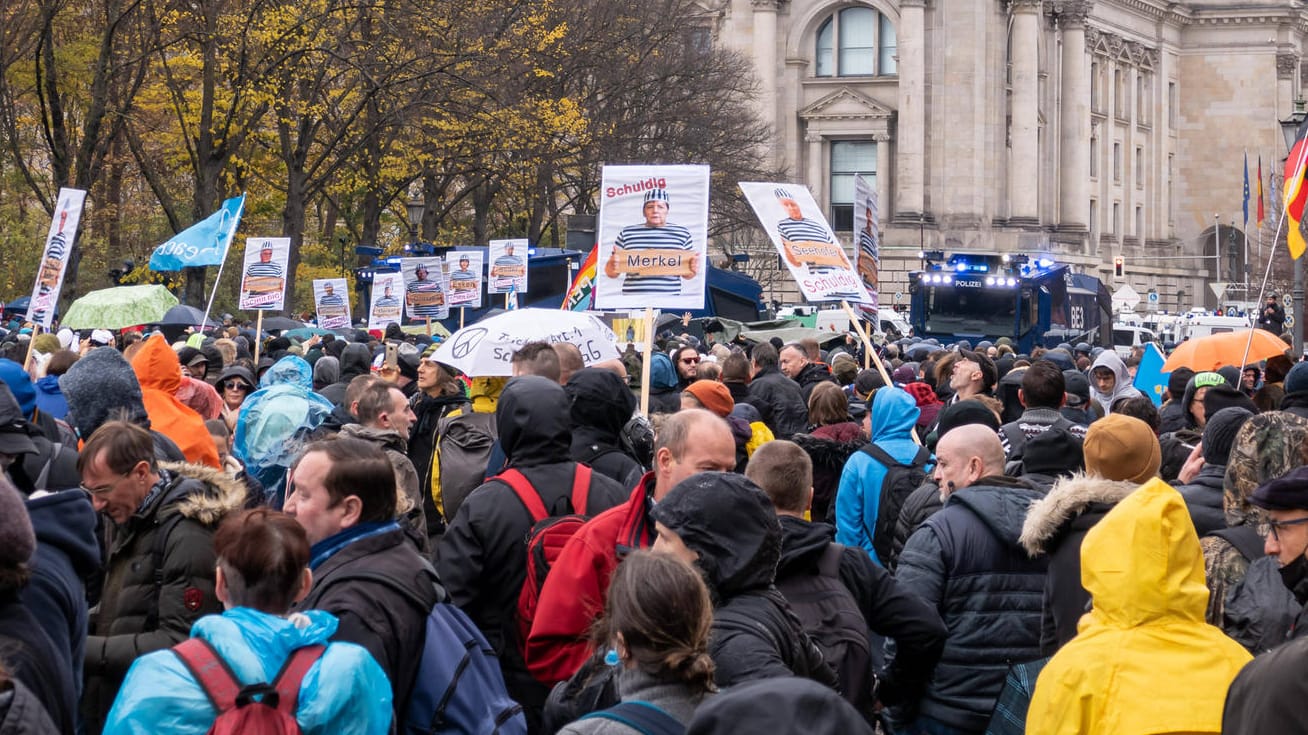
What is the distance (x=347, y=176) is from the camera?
140ft

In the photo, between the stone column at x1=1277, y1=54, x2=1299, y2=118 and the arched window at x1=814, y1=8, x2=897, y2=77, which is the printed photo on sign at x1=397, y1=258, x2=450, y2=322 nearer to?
the arched window at x1=814, y1=8, x2=897, y2=77

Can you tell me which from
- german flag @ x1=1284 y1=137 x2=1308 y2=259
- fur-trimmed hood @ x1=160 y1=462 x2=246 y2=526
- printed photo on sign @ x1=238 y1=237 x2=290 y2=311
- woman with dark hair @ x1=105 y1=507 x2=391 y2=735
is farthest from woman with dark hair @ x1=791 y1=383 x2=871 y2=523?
printed photo on sign @ x1=238 y1=237 x2=290 y2=311

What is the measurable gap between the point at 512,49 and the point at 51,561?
34960 millimetres

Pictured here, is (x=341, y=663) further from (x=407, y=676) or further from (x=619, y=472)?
(x=619, y=472)

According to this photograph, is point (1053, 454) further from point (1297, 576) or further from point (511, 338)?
point (511, 338)

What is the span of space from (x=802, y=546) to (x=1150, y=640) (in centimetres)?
108

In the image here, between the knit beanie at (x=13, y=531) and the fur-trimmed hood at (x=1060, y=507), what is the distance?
3046 millimetres

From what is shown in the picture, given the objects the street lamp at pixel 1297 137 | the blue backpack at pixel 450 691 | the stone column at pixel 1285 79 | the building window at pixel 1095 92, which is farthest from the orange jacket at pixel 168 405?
the stone column at pixel 1285 79

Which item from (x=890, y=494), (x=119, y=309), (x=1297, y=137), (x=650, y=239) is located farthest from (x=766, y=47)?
(x=890, y=494)

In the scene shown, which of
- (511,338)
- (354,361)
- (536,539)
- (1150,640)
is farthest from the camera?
(354,361)

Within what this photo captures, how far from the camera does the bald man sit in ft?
20.8

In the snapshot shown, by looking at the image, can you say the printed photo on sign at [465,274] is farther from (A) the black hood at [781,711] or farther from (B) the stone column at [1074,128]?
(B) the stone column at [1074,128]

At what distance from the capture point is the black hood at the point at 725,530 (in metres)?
4.81

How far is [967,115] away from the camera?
235 feet
